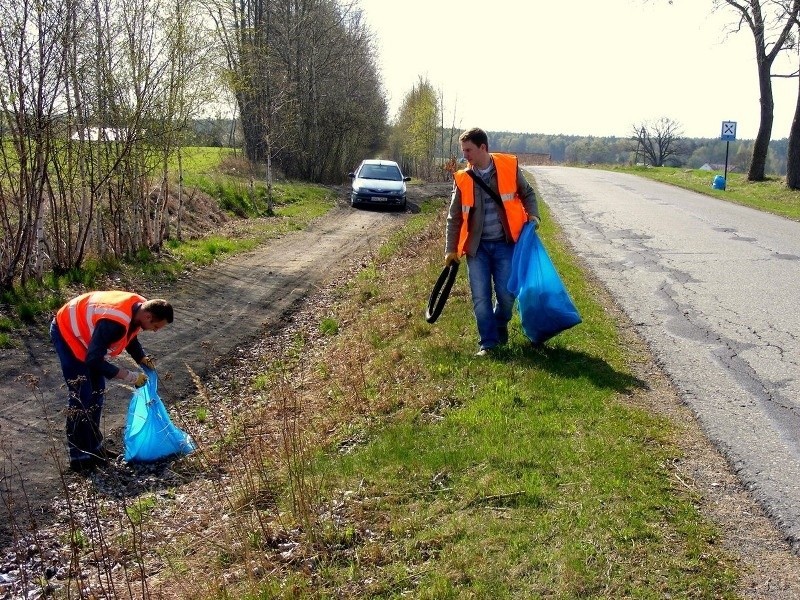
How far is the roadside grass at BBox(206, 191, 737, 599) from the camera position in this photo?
355 cm

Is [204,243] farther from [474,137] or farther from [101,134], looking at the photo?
[474,137]

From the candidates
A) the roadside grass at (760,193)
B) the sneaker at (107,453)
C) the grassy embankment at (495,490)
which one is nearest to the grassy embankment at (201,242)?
the sneaker at (107,453)

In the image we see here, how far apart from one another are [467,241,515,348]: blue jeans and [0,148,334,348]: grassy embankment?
233 inches

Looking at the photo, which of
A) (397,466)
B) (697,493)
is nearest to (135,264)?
(397,466)

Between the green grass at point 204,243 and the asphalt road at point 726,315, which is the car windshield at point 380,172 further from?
the asphalt road at point 726,315

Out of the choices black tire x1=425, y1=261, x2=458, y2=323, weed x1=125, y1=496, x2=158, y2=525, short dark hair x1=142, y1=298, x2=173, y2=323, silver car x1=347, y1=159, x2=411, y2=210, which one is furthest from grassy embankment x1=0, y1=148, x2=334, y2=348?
black tire x1=425, y1=261, x2=458, y2=323

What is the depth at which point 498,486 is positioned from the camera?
14.6ft

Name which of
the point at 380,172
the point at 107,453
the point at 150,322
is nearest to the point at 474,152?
the point at 150,322

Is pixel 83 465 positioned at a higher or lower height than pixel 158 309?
lower

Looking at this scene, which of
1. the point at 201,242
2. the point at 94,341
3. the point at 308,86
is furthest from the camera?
the point at 308,86

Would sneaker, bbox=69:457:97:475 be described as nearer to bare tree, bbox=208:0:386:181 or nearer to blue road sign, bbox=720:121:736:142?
bare tree, bbox=208:0:386:181

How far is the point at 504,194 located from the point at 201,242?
11604 mm

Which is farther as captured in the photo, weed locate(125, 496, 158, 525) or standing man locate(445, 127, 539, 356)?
standing man locate(445, 127, 539, 356)

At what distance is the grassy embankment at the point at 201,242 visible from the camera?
34.1 feet
